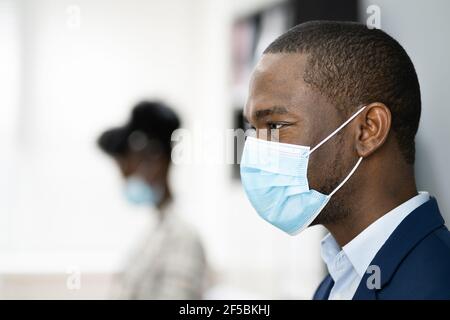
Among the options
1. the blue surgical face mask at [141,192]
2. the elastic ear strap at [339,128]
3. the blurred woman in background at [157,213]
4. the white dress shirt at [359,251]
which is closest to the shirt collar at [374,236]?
the white dress shirt at [359,251]

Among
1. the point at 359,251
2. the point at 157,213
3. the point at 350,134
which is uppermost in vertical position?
the point at 350,134

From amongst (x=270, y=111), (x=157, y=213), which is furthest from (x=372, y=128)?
(x=157, y=213)

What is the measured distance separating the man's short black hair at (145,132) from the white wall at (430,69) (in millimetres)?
750

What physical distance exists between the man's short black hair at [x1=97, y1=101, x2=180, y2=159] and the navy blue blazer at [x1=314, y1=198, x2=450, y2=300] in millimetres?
886

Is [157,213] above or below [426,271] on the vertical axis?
below

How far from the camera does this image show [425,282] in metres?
0.63

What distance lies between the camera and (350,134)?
72 centimetres

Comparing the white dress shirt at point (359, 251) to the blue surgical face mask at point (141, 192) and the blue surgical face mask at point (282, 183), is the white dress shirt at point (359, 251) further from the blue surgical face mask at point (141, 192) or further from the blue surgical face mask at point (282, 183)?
the blue surgical face mask at point (141, 192)

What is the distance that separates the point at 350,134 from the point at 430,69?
0.20m

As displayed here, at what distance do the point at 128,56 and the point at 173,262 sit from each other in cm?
189

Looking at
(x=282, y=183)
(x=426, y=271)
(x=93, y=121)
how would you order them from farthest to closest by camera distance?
(x=93, y=121) < (x=282, y=183) < (x=426, y=271)

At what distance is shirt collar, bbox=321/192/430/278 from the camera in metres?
0.70

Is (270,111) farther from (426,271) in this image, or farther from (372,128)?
(426,271)

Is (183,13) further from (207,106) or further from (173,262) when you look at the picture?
(173,262)
